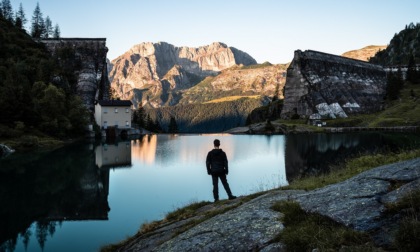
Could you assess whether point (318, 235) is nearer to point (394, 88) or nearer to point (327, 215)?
point (327, 215)

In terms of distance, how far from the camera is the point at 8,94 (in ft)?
231

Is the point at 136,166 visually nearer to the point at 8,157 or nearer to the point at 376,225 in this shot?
the point at 8,157

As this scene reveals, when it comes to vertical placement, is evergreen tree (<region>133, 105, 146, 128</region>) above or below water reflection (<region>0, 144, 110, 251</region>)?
above

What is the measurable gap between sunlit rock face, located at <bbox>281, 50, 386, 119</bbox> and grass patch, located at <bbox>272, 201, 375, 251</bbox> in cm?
13468

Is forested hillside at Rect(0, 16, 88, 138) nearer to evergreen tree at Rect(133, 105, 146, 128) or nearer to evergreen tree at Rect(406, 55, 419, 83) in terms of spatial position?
evergreen tree at Rect(133, 105, 146, 128)

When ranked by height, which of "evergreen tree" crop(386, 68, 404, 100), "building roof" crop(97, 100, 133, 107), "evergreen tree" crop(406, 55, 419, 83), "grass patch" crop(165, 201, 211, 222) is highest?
"evergreen tree" crop(406, 55, 419, 83)

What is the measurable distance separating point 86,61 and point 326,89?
333 feet

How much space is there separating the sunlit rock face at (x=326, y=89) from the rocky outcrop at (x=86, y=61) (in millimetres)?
78582

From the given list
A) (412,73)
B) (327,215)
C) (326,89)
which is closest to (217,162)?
(327,215)

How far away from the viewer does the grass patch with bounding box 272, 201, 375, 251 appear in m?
7.16

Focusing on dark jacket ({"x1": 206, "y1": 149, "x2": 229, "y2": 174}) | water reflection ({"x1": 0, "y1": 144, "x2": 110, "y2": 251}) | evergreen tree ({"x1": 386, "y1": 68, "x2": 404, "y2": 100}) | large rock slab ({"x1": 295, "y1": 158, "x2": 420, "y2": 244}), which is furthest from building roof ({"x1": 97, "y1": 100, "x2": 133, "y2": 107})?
evergreen tree ({"x1": 386, "y1": 68, "x2": 404, "y2": 100})

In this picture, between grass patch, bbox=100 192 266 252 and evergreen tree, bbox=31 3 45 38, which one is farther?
evergreen tree, bbox=31 3 45 38

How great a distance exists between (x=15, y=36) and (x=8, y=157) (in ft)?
298

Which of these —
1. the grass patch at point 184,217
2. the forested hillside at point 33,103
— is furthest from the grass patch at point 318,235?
the forested hillside at point 33,103
